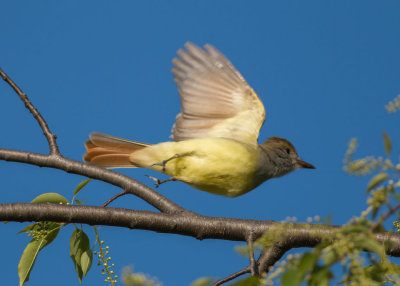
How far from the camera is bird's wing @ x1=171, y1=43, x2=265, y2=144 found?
3.95 m

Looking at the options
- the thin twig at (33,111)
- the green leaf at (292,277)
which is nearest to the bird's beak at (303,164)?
the thin twig at (33,111)

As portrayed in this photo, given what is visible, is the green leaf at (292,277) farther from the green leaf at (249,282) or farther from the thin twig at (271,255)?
the thin twig at (271,255)

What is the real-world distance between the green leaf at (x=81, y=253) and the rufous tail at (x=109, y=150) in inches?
A: 54.0

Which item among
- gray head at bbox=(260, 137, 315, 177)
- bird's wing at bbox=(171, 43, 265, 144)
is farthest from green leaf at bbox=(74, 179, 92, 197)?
gray head at bbox=(260, 137, 315, 177)

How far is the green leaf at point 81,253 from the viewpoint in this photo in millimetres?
2652

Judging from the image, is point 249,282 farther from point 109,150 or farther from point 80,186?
point 109,150

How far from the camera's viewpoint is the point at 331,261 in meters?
1.16

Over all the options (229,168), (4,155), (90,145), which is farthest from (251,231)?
(90,145)

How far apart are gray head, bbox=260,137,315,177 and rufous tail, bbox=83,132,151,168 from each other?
979mm

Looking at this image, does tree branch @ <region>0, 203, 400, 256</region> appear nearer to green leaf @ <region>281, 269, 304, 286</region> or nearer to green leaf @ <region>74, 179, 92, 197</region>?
green leaf @ <region>74, 179, 92, 197</region>

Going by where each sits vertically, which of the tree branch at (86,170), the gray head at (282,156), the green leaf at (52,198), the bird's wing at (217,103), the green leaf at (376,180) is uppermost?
the bird's wing at (217,103)

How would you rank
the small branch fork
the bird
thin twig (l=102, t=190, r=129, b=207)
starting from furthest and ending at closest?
1. the bird
2. thin twig (l=102, t=190, r=129, b=207)
3. the small branch fork

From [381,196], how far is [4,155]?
2489 mm

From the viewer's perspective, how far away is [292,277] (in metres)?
1.11
